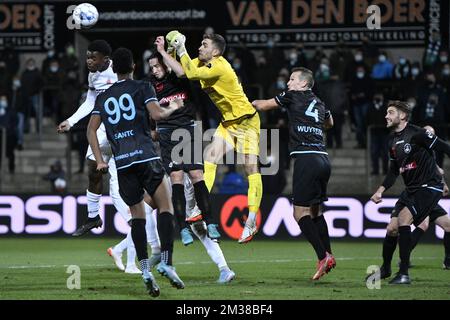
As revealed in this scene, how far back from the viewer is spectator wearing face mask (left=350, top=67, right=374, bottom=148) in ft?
79.5

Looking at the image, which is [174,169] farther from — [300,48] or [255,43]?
[255,43]

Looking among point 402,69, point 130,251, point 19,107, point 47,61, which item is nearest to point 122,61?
point 130,251

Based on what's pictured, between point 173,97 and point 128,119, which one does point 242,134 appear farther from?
point 128,119

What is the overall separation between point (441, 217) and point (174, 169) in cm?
409

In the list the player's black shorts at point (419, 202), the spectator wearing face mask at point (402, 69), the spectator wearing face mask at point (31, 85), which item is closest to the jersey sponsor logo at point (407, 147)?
the player's black shorts at point (419, 202)

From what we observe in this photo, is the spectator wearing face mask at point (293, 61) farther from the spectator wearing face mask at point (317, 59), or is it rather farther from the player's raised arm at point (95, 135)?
the player's raised arm at point (95, 135)

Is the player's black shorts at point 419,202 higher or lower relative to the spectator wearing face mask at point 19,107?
lower

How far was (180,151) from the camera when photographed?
1334cm

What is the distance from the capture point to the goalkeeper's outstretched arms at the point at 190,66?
512 inches

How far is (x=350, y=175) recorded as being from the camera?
24.2 metres

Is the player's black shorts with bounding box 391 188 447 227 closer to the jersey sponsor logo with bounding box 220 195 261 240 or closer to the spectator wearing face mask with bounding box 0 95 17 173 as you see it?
the jersey sponsor logo with bounding box 220 195 261 240

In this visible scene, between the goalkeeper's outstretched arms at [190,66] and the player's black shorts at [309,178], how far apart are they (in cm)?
145

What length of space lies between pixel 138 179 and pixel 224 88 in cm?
258
